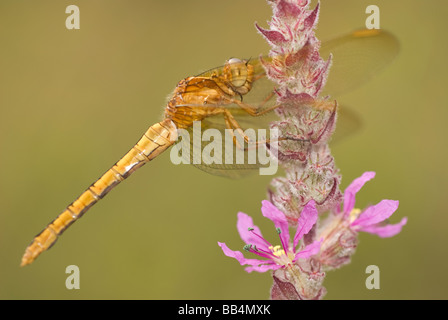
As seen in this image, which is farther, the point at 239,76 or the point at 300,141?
the point at 239,76

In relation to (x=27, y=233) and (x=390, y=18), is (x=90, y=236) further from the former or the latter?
(x=390, y=18)

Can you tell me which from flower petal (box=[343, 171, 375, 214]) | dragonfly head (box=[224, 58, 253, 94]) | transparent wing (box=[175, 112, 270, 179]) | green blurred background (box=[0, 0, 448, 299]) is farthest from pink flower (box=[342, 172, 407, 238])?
green blurred background (box=[0, 0, 448, 299])

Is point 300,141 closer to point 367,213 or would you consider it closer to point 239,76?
point 367,213

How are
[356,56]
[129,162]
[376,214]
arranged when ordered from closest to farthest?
[376,214]
[356,56]
[129,162]

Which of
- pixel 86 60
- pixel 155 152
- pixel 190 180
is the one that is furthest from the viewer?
pixel 86 60

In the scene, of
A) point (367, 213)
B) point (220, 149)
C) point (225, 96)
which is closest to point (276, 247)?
point (367, 213)

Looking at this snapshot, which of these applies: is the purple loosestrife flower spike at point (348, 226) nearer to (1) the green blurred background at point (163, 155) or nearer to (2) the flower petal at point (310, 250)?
(2) the flower petal at point (310, 250)

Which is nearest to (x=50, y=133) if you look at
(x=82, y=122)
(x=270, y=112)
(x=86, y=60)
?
(x=82, y=122)
